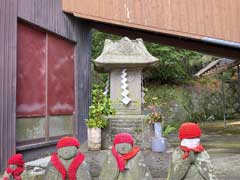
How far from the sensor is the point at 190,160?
286 cm

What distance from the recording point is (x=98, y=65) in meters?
9.34

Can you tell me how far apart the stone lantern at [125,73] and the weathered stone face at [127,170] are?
222 inches

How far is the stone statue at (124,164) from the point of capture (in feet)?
9.73

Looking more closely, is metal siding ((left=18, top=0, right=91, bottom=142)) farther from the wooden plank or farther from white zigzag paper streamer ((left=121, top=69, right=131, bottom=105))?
white zigzag paper streamer ((left=121, top=69, right=131, bottom=105))

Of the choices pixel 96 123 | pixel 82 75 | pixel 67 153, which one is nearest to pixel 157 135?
pixel 96 123

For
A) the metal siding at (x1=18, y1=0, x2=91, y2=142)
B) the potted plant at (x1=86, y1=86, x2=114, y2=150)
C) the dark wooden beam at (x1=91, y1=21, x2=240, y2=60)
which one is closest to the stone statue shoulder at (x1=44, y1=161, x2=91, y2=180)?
the metal siding at (x1=18, y1=0, x2=91, y2=142)

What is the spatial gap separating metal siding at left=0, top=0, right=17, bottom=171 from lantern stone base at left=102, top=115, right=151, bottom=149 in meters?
2.92

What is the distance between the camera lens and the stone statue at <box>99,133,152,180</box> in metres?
2.96

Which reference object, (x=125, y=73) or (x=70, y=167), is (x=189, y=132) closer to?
(x=70, y=167)

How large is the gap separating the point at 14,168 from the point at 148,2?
22.0 ft

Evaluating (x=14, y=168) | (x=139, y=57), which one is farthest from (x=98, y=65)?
(x=14, y=168)

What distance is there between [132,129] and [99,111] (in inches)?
40.7

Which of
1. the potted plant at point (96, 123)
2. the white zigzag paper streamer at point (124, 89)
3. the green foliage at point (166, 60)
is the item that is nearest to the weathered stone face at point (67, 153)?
the potted plant at point (96, 123)

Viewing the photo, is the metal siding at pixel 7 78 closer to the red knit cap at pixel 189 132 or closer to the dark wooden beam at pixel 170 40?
the red knit cap at pixel 189 132
